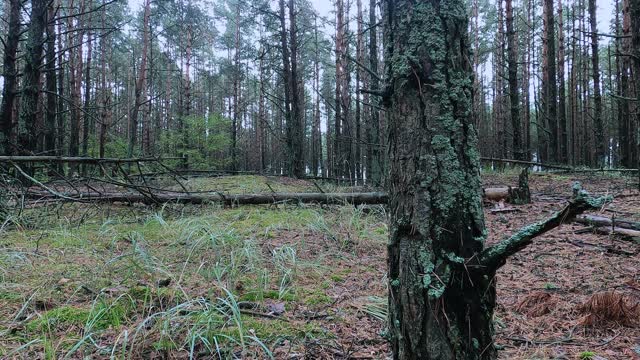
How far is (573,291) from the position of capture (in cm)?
264

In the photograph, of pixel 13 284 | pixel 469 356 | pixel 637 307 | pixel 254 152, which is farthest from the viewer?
pixel 254 152

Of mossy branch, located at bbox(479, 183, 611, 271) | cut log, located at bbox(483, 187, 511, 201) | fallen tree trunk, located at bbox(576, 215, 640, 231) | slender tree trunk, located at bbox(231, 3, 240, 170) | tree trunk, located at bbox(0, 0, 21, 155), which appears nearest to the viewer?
mossy branch, located at bbox(479, 183, 611, 271)

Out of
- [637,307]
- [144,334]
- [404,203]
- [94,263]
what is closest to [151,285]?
[144,334]

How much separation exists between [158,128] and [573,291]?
Answer: 107ft

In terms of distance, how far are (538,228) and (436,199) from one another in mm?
341

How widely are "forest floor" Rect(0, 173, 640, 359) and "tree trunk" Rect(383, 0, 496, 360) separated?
0.50 meters

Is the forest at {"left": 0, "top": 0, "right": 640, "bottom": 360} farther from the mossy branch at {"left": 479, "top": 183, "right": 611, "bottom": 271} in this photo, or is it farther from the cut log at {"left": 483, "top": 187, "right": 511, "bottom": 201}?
the cut log at {"left": 483, "top": 187, "right": 511, "bottom": 201}

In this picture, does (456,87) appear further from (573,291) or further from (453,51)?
(573,291)

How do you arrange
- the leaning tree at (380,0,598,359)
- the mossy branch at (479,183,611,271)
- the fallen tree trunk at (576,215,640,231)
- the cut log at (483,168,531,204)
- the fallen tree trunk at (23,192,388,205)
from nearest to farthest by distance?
the mossy branch at (479,183,611,271), the leaning tree at (380,0,598,359), the fallen tree trunk at (576,215,640,231), the fallen tree trunk at (23,192,388,205), the cut log at (483,168,531,204)

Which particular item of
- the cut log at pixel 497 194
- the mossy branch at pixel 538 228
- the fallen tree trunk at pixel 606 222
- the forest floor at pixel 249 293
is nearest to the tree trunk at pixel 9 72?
the forest floor at pixel 249 293

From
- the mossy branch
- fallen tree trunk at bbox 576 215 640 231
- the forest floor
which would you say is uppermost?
the mossy branch

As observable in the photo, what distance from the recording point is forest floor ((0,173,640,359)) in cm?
175

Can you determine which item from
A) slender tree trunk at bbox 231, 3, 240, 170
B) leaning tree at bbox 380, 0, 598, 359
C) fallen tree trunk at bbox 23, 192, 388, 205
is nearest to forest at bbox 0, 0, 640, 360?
leaning tree at bbox 380, 0, 598, 359

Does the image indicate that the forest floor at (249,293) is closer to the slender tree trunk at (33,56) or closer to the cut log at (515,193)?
the cut log at (515,193)
